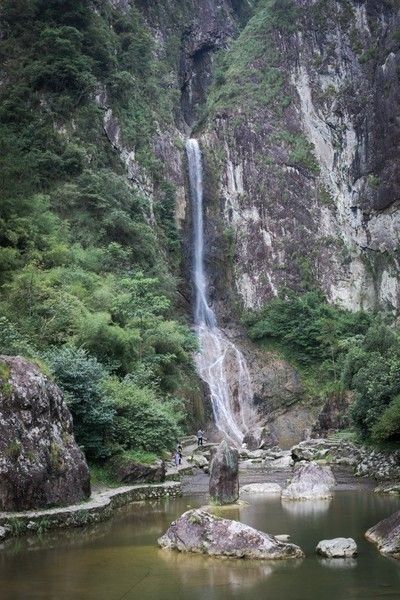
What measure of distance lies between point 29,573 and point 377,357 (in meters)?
23.6

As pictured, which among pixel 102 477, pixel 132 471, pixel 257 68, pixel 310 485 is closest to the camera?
Answer: pixel 310 485

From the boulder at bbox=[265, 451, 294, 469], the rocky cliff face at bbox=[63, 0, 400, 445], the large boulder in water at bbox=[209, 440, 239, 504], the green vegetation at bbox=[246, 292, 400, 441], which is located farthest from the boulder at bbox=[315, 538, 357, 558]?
the rocky cliff face at bbox=[63, 0, 400, 445]

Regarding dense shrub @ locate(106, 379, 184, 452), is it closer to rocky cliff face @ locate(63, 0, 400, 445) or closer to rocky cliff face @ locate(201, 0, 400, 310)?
rocky cliff face @ locate(63, 0, 400, 445)

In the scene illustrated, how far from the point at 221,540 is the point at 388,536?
282 cm

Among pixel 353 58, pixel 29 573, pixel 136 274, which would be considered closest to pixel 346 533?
pixel 29 573

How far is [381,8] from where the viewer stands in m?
56.2

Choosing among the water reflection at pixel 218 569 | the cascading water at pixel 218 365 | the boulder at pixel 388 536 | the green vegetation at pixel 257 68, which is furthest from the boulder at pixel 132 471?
the green vegetation at pixel 257 68

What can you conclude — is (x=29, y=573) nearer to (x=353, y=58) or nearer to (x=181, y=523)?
(x=181, y=523)

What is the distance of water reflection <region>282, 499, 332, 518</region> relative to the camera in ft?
50.9

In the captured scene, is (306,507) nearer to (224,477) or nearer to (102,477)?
(224,477)

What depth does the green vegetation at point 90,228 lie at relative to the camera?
21.1 meters

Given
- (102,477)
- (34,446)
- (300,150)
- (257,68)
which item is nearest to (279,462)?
(102,477)

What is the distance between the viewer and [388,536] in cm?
1116

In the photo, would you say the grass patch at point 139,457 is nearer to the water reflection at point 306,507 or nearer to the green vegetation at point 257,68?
the water reflection at point 306,507
